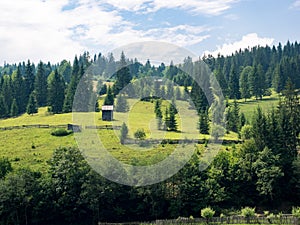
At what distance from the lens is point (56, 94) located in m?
72.1

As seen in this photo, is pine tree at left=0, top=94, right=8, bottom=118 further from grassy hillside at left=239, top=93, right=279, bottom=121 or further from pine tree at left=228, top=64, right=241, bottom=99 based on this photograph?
pine tree at left=228, top=64, right=241, bottom=99

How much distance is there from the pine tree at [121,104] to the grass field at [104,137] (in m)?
0.95

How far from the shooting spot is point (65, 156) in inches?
1426

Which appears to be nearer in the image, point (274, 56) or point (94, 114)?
point (94, 114)

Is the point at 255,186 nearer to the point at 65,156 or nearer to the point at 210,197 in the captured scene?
the point at 210,197

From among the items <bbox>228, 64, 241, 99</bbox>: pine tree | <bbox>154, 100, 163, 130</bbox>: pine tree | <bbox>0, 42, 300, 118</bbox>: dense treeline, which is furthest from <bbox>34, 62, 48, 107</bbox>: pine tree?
<bbox>228, 64, 241, 99</bbox>: pine tree

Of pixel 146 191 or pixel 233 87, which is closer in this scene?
pixel 146 191

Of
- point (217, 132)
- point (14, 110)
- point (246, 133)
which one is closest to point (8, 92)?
point (14, 110)

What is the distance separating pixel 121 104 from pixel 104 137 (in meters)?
12.8

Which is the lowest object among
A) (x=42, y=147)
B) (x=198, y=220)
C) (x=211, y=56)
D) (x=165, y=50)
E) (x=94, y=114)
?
(x=198, y=220)

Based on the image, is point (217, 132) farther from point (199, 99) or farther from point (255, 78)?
point (255, 78)

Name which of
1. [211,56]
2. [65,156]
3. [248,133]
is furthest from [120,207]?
[211,56]

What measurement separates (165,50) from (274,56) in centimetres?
10558

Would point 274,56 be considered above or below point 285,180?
above
